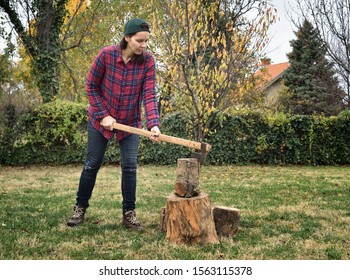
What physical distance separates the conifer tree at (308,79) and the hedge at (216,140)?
11.3 meters

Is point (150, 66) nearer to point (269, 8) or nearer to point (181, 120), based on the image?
point (269, 8)

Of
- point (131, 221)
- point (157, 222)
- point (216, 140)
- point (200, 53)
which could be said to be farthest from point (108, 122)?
point (216, 140)

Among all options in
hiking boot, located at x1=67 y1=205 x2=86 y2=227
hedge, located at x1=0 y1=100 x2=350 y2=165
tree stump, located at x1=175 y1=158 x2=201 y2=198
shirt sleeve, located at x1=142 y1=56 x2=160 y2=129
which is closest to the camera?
tree stump, located at x1=175 y1=158 x2=201 y2=198

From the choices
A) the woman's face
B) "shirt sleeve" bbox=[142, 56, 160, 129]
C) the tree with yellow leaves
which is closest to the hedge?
the tree with yellow leaves

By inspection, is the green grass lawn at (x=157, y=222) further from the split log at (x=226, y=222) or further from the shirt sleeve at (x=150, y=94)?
the shirt sleeve at (x=150, y=94)

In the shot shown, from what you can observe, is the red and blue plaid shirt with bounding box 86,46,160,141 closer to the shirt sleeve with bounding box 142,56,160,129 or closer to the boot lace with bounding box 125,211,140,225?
the shirt sleeve with bounding box 142,56,160,129

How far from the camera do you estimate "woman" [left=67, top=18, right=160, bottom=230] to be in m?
3.61

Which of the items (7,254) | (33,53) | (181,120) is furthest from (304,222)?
(33,53)

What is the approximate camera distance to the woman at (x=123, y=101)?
142 inches

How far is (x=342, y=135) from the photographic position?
40.0 feet

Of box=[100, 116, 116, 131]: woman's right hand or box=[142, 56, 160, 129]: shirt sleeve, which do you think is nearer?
box=[100, 116, 116, 131]: woman's right hand

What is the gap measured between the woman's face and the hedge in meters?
7.06

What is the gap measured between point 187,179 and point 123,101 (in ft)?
3.19

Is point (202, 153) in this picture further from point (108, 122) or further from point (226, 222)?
point (108, 122)
